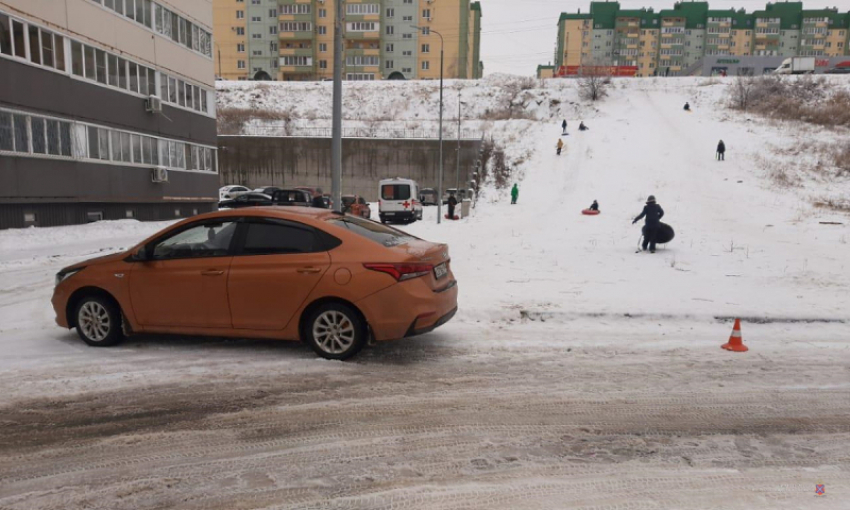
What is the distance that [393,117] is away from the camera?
60.5m

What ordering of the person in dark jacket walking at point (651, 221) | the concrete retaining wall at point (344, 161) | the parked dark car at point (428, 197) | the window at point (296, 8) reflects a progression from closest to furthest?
the person in dark jacket walking at point (651, 221) < the parked dark car at point (428, 197) < the concrete retaining wall at point (344, 161) < the window at point (296, 8)

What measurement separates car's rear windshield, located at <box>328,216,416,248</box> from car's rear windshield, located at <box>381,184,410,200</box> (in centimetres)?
2096

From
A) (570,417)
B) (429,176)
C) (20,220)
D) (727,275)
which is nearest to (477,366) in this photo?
(570,417)

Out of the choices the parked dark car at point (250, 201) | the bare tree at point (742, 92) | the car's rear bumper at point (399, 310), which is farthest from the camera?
the bare tree at point (742, 92)

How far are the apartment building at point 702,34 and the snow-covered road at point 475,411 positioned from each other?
113m

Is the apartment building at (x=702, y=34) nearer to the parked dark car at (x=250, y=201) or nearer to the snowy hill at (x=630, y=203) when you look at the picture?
the snowy hill at (x=630, y=203)

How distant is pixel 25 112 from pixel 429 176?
33.2 m

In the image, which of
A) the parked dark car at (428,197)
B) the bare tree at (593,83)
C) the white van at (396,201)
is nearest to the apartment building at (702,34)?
the bare tree at (593,83)

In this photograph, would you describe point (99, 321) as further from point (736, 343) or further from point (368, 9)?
point (368, 9)

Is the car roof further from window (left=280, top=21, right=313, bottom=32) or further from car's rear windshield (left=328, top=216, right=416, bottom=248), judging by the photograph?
window (left=280, top=21, right=313, bottom=32)

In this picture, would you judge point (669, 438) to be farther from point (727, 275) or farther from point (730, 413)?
point (727, 275)

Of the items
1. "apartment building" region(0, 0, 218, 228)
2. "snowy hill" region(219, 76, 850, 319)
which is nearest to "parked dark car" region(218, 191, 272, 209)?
"apartment building" region(0, 0, 218, 228)

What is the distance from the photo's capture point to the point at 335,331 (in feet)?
17.5

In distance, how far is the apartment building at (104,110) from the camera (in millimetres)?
17000
